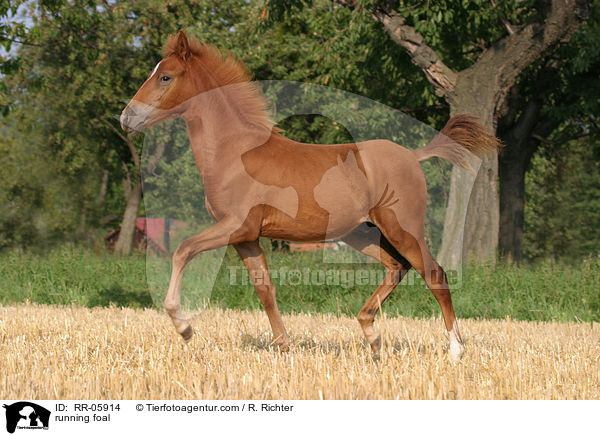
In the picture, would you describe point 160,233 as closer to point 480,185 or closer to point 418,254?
point 418,254

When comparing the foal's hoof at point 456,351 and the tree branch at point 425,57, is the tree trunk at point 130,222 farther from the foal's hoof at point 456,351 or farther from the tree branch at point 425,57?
the foal's hoof at point 456,351

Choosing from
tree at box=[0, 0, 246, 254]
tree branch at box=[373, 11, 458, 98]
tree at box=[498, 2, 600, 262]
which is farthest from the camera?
tree at box=[0, 0, 246, 254]

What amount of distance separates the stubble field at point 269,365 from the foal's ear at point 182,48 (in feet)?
8.02

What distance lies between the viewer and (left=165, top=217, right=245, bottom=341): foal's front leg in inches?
165

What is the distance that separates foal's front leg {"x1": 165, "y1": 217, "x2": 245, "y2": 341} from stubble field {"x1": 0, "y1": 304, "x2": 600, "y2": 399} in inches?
15.1

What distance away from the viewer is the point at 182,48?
4.51 metres

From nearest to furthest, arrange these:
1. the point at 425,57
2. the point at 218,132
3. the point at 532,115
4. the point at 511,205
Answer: the point at 218,132 < the point at 425,57 < the point at 511,205 < the point at 532,115

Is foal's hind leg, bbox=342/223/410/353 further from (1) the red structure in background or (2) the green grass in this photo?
(2) the green grass

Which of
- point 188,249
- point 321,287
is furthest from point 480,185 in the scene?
point 188,249

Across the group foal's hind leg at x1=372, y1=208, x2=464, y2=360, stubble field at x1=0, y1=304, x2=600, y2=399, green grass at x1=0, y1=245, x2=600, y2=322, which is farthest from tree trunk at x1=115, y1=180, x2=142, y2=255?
foal's hind leg at x1=372, y1=208, x2=464, y2=360

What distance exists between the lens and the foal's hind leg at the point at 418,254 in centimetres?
477

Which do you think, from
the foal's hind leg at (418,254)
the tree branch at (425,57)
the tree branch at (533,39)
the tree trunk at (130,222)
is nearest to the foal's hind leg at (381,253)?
the foal's hind leg at (418,254)

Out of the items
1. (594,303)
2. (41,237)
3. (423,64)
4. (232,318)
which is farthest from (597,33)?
(41,237)

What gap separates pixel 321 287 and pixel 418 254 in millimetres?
4930
